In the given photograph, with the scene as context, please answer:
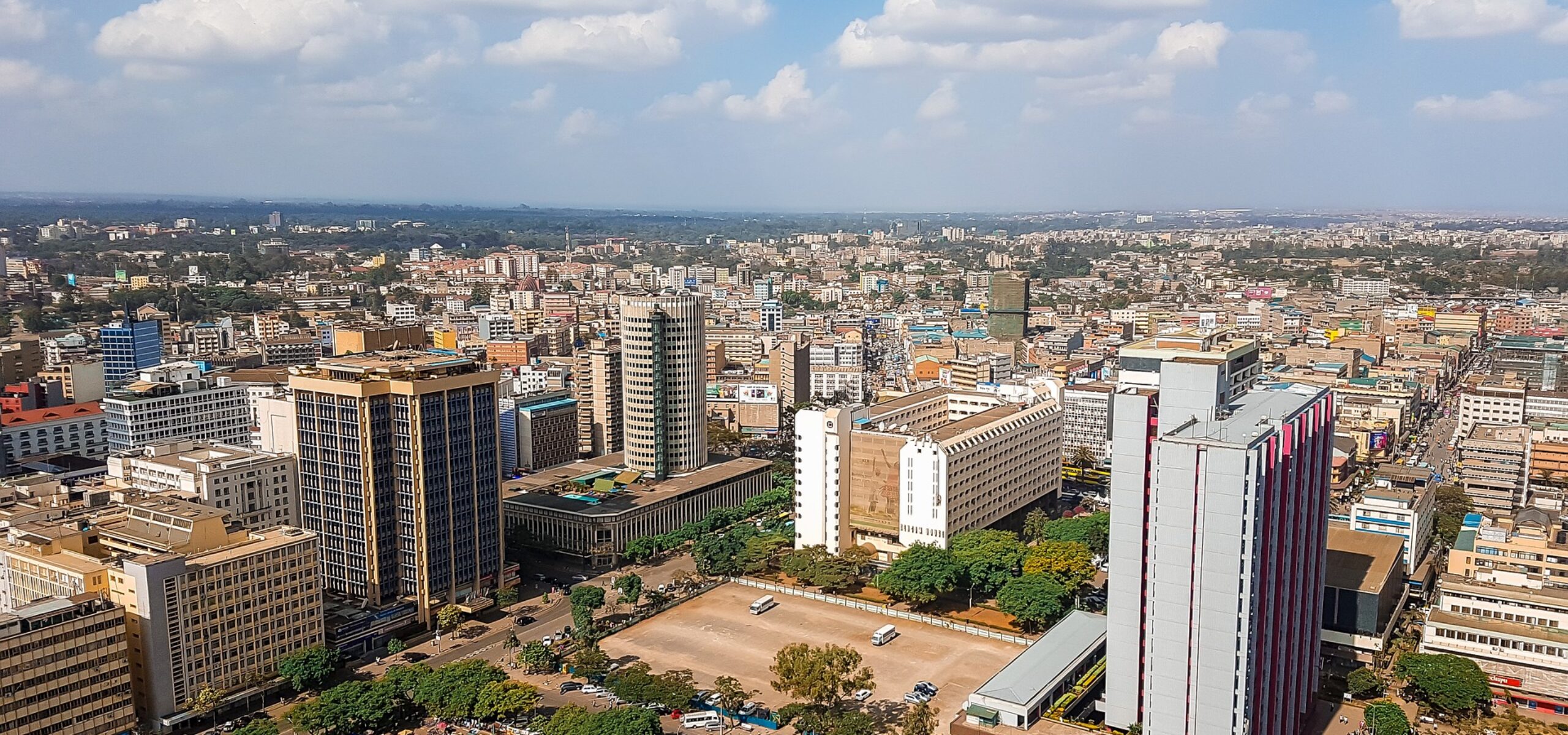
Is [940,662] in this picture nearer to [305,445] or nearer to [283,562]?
[283,562]

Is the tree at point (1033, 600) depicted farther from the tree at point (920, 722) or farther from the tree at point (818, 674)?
the tree at point (920, 722)

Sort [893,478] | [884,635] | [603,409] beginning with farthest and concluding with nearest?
[603,409] → [893,478] → [884,635]

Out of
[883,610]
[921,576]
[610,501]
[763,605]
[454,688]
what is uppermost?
[610,501]

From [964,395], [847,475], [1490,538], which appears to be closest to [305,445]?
[847,475]

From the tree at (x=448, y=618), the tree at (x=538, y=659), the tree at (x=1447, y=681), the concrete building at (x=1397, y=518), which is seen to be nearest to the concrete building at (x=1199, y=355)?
the tree at (x=1447, y=681)

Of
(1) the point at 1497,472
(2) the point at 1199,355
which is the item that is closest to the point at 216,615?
(2) the point at 1199,355

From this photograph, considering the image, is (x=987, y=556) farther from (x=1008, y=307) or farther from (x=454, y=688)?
(x=1008, y=307)

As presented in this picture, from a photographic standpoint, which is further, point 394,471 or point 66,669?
point 394,471
